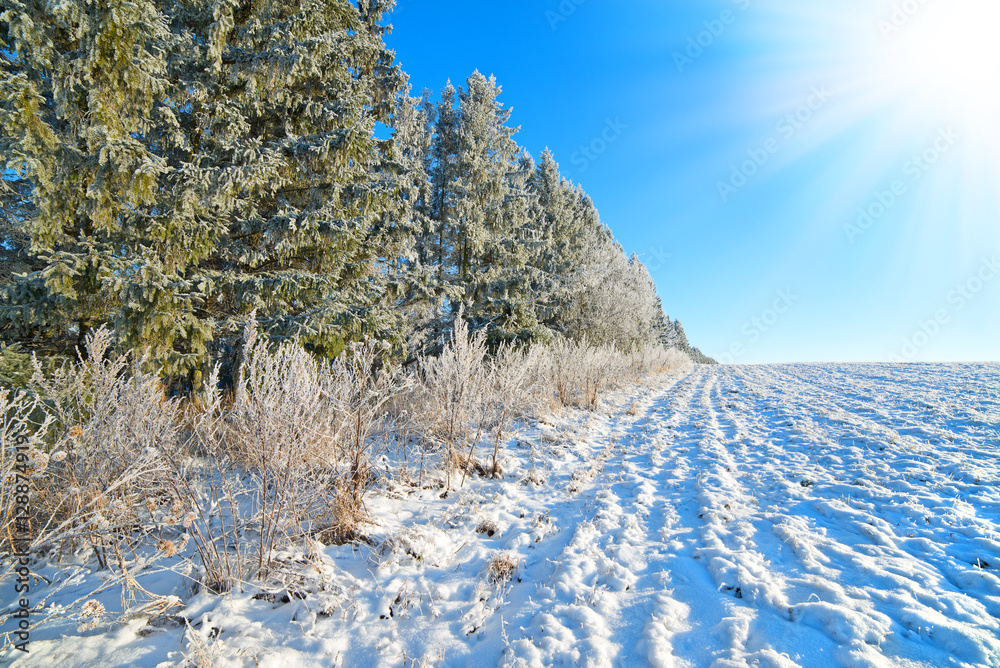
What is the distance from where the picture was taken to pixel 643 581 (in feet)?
9.21

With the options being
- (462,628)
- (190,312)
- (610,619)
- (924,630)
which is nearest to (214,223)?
(190,312)

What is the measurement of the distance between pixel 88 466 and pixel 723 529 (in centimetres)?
519

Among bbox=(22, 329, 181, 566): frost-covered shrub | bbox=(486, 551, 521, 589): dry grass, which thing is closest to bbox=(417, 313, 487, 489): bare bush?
bbox=(486, 551, 521, 589): dry grass

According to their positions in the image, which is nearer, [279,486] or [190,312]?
[279,486]

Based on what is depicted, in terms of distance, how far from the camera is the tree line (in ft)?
15.8

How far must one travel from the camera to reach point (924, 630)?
2.11 m

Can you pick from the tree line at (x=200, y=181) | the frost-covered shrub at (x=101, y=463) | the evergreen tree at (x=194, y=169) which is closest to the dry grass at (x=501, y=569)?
the frost-covered shrub at (x=101, y=463)

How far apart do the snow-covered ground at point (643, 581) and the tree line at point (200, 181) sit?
9.58ft

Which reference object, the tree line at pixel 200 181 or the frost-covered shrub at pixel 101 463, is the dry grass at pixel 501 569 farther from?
the tree line at pixel 200 181

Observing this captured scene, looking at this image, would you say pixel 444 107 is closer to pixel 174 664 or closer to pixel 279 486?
pixel 279 486

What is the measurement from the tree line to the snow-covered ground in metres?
2.92

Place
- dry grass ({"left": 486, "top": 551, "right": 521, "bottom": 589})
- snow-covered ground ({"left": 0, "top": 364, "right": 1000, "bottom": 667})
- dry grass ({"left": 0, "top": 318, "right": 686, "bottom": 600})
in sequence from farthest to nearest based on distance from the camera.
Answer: dry grass ({"left": 486, "top": 551, "right": 521, "bottom": 589}), dry grass ({"left": 0, "top": 318, "right": 686, "bottom": 600}), snow-covered ground ({"left": 0, "top": 364, "right": 1000, "bottom": 667})

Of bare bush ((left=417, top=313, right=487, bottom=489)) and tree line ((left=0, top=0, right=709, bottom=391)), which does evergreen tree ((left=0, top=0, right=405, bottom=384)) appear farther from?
bare bush ((left=417, top=313, right=487, bottom=489))

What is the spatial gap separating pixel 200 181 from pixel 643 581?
769 centimetres
